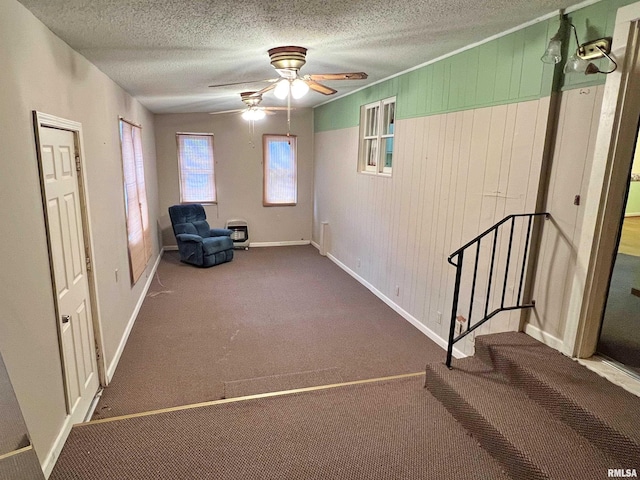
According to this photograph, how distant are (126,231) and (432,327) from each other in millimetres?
3320

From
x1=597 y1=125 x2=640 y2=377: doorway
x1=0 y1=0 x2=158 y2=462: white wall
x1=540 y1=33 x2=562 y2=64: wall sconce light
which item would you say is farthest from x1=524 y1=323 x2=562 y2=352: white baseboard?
x1=0 y1=0 x2=158 y2=462: white wall

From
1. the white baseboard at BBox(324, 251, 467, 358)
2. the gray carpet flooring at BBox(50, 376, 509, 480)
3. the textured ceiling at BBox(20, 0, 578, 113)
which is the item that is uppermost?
the textured ceiling at BBox(20, 0, 578, 113)

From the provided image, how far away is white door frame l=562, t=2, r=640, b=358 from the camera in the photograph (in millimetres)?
2027

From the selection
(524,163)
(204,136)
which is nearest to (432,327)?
(524,163)

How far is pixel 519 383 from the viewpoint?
7.70 feet

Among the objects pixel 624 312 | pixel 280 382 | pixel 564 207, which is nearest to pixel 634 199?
pixel 624 312

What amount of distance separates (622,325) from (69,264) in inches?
160

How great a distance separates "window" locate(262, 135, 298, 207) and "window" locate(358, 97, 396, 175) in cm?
252

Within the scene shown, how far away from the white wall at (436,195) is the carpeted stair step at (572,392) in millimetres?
371

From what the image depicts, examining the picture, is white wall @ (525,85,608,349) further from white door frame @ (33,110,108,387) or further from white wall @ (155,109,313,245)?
white wall @ (155,109,313,245)

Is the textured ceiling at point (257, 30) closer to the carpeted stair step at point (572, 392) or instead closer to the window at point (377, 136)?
the window at point (377, 136)

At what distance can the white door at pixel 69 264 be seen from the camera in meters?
2.15

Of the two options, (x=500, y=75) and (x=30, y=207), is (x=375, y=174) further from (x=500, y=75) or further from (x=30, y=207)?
(x=30, y=207)

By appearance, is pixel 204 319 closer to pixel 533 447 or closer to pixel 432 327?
pixel 432 327
